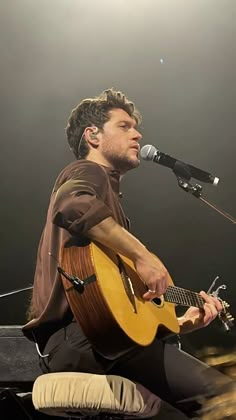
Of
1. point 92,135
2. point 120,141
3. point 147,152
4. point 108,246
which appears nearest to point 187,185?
point 147,152

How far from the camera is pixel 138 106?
2.04m

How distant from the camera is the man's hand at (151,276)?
1.60m

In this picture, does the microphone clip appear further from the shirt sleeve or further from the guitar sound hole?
the guitar sound hole

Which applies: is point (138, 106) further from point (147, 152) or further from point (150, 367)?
point (150, 367)

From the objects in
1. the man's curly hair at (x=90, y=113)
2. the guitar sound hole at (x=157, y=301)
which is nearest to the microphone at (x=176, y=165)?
the man's curly hair at (x=90, y=113)

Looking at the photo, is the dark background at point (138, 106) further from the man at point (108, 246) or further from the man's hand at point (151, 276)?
the man's hand at point (151, 276)

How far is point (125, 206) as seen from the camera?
1928 mm

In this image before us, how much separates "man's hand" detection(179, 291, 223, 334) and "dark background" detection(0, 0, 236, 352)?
8 centimetres

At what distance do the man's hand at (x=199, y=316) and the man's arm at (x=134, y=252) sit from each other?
0.20m

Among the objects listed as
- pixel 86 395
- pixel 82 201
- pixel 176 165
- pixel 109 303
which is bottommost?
pixel 86 395

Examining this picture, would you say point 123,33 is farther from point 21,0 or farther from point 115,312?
point 115,312

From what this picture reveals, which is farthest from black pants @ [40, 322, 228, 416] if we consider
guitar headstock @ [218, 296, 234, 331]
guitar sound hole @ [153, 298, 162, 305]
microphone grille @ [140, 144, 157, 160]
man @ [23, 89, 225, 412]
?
microphone grille @ [140, 144, 157, 160]

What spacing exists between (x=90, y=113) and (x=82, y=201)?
0.48 meters

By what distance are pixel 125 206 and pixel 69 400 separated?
752 millimetres
